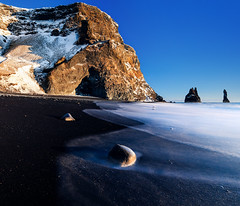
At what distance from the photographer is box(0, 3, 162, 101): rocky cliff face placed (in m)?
23.7

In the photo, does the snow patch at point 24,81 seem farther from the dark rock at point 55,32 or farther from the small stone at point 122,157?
the small stone at point 122,157

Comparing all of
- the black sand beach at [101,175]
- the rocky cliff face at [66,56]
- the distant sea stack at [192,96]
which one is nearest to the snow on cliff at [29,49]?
the rocky cliff face at [66,56]

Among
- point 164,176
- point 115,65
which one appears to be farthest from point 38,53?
point 164,176

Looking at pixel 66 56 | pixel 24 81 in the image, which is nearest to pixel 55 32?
pixel 66 56

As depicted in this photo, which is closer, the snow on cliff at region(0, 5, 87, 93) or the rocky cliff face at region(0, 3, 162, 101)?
the snow on cliff at region(0, 5, 87, 93)

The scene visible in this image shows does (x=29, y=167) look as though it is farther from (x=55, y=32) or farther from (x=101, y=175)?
(x=55, y=32)

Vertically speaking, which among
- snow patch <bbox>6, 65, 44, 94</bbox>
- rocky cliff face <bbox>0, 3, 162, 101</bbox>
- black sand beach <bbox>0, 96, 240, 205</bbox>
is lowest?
black sand beach <bbox>0, 96, 240, 205</bbox>

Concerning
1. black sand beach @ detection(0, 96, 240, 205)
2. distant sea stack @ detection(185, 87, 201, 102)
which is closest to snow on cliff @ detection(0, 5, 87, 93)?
black sand beach @ detection(0, 96, 240, 205)

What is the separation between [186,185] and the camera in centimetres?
139

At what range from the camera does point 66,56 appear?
2788 centimetres

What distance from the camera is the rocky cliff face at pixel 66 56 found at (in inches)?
934

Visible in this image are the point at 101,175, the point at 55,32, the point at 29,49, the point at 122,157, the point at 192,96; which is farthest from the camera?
the point at 192,96

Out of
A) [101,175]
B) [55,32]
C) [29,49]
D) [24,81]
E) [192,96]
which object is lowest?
[101,175]

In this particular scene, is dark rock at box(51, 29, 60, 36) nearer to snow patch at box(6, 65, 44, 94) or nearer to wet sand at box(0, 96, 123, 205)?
snow patch at box(6, 65, 44, 94)
